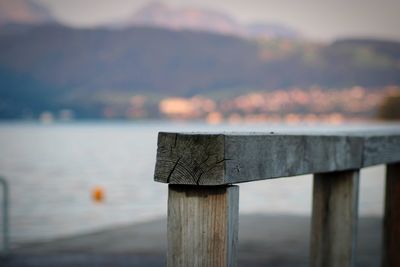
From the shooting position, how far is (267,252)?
28.3 feet

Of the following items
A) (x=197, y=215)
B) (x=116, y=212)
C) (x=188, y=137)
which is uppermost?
(x=188, y=137)


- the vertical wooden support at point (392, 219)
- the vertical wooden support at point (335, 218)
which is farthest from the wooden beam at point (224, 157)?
the vertical wooden support at point (392, 219)

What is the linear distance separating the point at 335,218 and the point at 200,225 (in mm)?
1596

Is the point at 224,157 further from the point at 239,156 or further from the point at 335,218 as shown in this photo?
the point at 335,218

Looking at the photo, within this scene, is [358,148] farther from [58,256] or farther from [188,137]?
[58,256]

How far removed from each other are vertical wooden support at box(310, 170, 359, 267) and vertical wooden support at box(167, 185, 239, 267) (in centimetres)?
146

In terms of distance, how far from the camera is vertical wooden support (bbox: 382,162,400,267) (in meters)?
4.56

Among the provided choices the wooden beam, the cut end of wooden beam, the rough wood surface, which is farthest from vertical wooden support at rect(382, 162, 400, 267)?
the cut end of wooden beam

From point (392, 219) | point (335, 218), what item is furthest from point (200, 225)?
point (392, 219)

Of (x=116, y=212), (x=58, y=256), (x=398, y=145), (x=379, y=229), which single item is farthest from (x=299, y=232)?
(x=116, y=212)

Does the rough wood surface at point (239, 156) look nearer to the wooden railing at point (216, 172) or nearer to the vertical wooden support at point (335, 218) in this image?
the wooden railing at point (216, 172)

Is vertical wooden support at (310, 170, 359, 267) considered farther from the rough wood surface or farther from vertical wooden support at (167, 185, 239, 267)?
vertical wooden support at (167, 185, 239, 267)

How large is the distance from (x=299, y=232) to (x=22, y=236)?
8901 millimetres

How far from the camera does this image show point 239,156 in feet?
7.48
